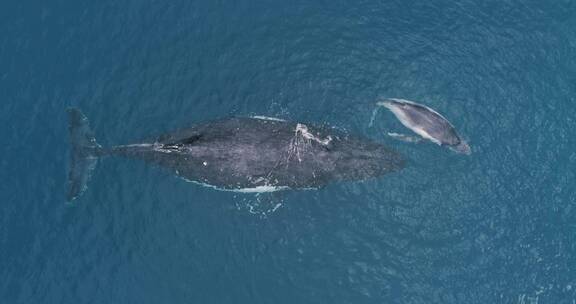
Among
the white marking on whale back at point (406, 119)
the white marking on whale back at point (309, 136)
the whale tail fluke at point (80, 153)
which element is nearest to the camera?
the white marking on whale back at point (309, 136)

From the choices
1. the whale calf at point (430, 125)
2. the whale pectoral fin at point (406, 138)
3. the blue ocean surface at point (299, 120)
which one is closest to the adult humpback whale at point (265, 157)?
the blue ocean surface at point (299, 120)

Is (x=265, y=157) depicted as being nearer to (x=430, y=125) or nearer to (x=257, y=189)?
(x=257, y=189)

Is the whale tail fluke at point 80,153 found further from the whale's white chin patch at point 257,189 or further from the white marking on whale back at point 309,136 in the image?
the white marking on whale back at point 309,136

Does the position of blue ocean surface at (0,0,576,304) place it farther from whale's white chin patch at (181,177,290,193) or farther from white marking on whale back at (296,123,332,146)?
white marking on whale back at (296,123,332,146)

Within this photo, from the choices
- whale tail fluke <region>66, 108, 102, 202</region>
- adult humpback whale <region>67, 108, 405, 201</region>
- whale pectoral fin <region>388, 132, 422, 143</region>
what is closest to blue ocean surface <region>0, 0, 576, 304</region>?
whale pectoral fin <region>388, 132, 422, 143</region>

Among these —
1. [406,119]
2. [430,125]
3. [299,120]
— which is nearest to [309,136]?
[299,120]

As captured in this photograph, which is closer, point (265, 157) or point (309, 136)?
point (265, 157)
